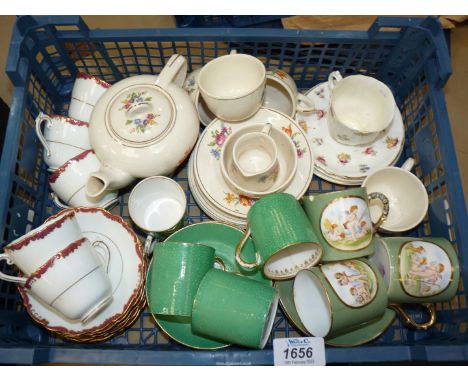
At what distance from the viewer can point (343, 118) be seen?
1.11 metres

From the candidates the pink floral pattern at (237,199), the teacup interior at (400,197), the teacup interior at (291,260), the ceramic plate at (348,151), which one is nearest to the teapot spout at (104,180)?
the pink floral pattern at (237,199)

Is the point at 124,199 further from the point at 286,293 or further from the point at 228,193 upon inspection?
the point at 286,293

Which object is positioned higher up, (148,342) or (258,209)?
(258,209)

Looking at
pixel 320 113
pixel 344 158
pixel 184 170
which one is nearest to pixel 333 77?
pixel 320 113

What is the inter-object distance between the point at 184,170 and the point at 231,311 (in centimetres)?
50

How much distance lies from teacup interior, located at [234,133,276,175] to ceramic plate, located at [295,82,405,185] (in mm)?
144

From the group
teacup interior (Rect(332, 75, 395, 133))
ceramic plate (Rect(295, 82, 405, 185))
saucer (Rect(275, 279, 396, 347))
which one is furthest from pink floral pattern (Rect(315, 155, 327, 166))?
saucer (Rect(275, 279, 396, 347))

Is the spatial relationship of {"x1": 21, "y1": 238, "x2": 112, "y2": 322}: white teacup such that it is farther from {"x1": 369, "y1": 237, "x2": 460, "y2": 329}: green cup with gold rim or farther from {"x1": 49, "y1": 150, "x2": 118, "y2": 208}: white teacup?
{"x1": 369, "y1": 237, "x2": 460, "y2": 329}: green cup with gold rim

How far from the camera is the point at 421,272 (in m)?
0.86

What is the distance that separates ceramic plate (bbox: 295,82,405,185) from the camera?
106 centimetres

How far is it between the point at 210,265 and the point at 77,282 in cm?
25

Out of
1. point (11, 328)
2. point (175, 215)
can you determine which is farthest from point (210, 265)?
point (11, 328)

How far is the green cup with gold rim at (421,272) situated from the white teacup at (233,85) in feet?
1.42

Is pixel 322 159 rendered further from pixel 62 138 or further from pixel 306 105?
pixel 62 138
